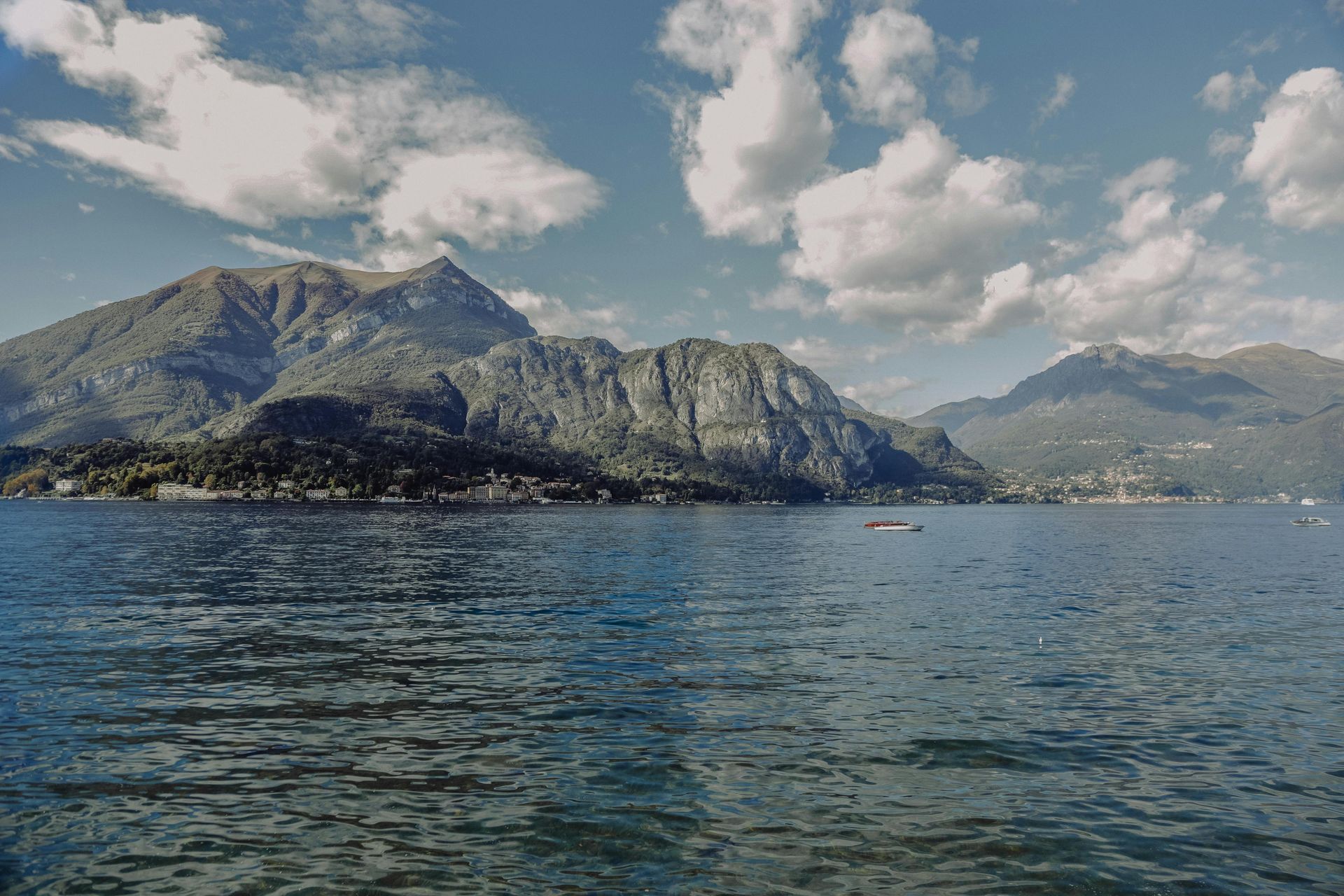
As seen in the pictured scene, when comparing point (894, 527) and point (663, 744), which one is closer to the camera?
point (663, 744)

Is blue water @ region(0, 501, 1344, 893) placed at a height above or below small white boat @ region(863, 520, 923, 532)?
above

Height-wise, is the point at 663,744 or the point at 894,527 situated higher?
the point at 663,744

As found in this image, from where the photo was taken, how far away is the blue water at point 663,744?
13.8 m

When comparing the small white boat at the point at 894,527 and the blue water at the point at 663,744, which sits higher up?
the blue water at the point at 663,744

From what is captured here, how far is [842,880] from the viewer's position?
13.1 m

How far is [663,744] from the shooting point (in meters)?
20.9

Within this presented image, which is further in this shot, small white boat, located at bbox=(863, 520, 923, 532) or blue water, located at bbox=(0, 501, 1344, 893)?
small white boat, located at bbox=(863, 520, 923, 532)

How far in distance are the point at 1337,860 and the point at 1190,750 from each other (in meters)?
6.60

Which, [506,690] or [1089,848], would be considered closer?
[1089,848]

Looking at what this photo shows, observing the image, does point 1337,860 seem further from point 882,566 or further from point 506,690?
point 882,566

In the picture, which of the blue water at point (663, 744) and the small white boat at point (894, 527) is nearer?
the blue water at point (663, 744)

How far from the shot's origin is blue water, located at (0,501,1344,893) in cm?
1378

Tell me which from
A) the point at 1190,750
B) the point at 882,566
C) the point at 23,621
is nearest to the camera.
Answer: the point at 1190,750

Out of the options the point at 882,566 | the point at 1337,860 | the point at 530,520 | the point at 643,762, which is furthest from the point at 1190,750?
the point at 530,520
